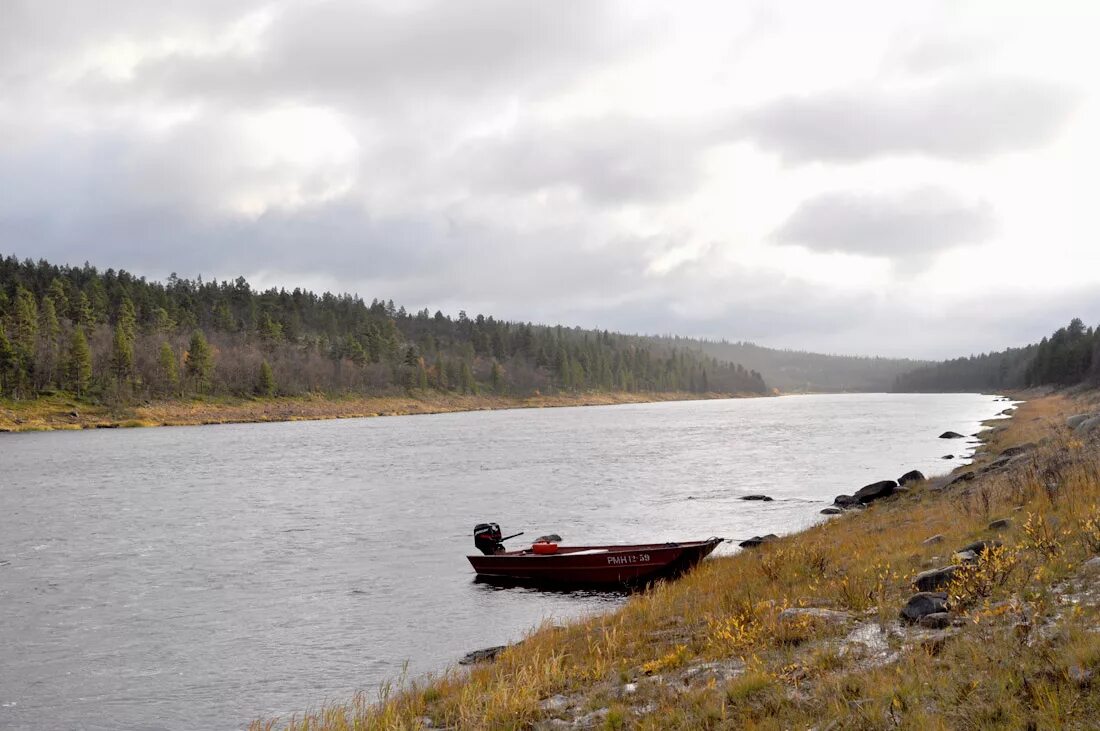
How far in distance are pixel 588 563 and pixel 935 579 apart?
12.7 m

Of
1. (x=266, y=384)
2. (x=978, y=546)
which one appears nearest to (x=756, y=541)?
(x=978, y=546)

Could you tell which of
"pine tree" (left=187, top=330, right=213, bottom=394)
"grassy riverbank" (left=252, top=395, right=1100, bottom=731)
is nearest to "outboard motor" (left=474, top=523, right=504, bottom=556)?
"grassy riverbank" (left=252, top=395, right=1100, bottom=731)

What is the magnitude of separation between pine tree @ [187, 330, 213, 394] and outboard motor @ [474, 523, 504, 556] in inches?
5276

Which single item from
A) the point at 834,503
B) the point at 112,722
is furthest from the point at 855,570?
the point at 834,503

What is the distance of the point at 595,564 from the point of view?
23906 mm

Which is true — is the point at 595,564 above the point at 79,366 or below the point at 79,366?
below

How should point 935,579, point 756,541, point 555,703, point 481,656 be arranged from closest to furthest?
point 555,703
point 935,579
point 481,656
point 756,541

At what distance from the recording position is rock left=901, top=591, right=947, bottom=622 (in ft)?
36.9

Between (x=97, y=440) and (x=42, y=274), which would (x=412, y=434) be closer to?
(x=97, y=440)

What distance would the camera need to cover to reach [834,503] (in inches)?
1436

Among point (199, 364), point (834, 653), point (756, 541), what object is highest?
point (199, 364)

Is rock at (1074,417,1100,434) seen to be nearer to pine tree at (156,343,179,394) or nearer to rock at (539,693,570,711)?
rock at (539,693,570,711)

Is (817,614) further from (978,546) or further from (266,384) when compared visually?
(266,384)

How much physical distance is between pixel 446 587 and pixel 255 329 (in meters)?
184
